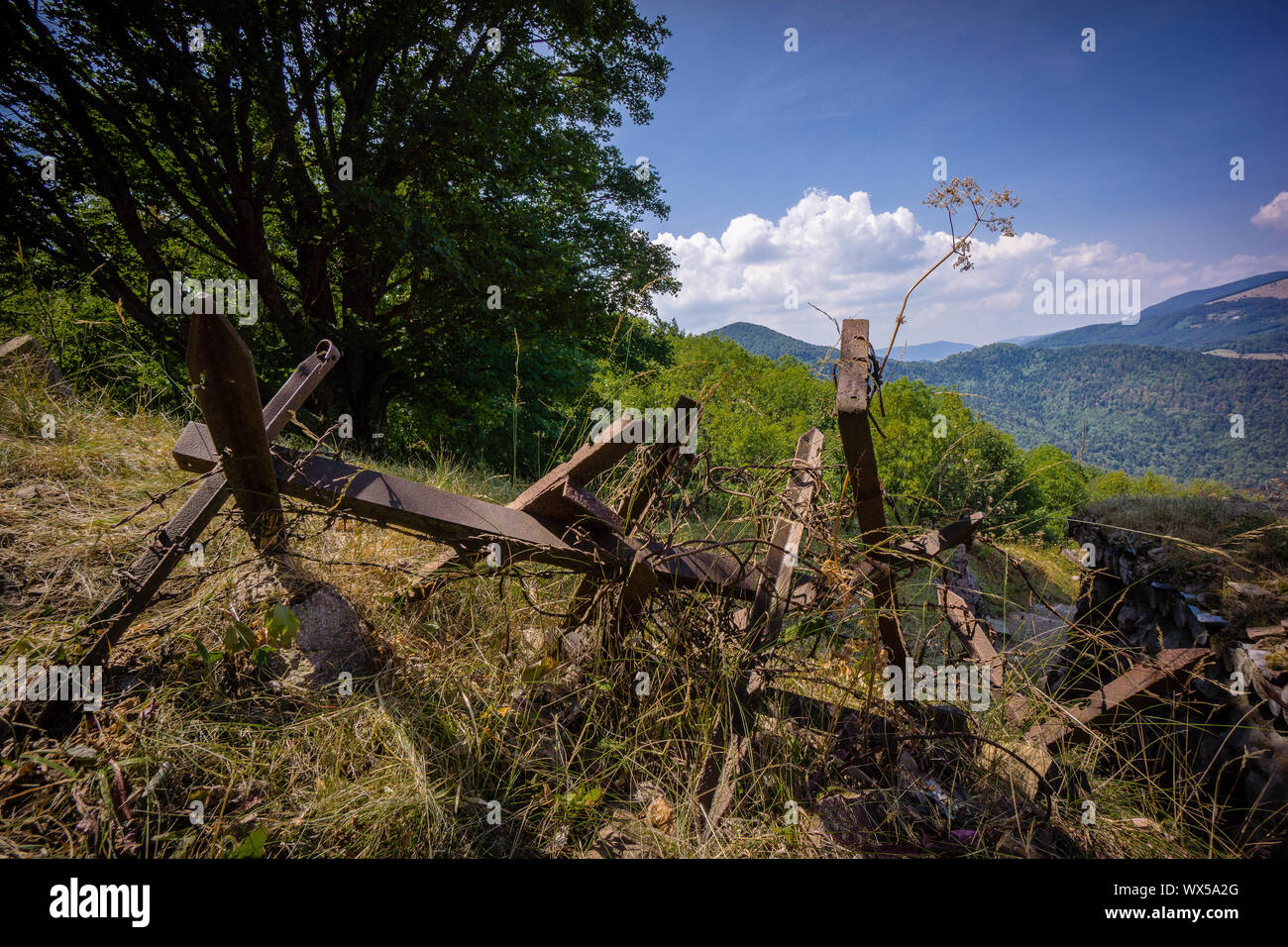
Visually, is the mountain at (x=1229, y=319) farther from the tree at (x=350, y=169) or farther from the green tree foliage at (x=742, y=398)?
the tree at (x=350, y=169)

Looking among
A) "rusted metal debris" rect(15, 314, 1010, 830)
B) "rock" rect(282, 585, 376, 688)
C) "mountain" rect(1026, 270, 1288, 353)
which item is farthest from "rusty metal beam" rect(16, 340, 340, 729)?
"mountain" rect(1026, 270, 1288, 353)

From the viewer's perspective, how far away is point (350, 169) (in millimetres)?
7824

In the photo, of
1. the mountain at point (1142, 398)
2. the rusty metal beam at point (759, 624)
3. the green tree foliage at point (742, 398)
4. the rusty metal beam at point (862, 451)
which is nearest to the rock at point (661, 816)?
the rusty metal beam at point (759, 624)

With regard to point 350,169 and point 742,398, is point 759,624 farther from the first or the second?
point 350,169

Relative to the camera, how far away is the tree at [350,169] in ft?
22.3

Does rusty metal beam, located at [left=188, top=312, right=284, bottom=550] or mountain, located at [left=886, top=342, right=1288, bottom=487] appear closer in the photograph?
rusty metal beam, located at [left=188, top=312, right=284, bottom=550]

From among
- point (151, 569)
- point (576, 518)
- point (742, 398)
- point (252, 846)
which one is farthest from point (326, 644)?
point (742, 398)

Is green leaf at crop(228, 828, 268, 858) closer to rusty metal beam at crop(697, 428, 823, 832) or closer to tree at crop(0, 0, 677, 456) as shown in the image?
rusty metal beam at crop(697, 428, 823, 832)

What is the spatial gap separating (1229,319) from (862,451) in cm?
14383

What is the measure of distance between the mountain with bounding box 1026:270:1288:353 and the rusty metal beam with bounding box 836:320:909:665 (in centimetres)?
8955

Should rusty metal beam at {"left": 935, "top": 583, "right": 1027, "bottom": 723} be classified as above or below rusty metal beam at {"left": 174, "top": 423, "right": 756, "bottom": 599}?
below

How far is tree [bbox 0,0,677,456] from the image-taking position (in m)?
6.79

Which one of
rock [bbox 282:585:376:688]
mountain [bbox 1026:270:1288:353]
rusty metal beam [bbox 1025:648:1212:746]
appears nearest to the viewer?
rock [bbox 282:585:376:688]
